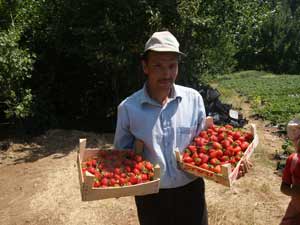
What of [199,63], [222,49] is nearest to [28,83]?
[199,63]

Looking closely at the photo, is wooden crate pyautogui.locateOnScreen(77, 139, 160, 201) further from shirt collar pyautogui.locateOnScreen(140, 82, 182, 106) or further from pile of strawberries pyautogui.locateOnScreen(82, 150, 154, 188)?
shirt collar pyautogui.locateOnScreen(140, 82, 182, 106)

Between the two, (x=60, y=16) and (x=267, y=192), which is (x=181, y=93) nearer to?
(x=267, y=192)

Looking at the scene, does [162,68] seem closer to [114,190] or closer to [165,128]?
[165,128]

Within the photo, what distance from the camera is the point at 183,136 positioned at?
8.83 ft

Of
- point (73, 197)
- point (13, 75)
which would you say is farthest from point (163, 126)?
point (13, 75)

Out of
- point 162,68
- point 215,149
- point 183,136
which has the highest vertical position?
point 162,68

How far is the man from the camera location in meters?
2.59

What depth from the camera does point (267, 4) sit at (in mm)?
9922

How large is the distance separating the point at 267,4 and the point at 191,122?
805 centimetres

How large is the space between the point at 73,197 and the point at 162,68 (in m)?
3.39

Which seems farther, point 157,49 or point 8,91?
point 8,91

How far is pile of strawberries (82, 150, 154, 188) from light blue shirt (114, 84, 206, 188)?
0.31 feet

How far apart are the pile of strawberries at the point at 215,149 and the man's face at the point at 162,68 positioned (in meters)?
0.43

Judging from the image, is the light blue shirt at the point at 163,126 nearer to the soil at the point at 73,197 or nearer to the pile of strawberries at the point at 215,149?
the pile of strawberries at the point at 215,149
